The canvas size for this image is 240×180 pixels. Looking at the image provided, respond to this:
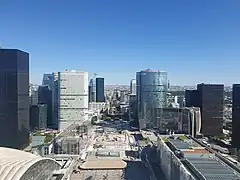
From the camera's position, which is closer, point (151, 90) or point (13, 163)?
point (13, 163)

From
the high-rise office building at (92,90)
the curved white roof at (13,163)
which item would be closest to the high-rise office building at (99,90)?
the high-rise office building at (92,90)

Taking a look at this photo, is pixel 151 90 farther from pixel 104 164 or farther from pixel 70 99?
pixel 104 164

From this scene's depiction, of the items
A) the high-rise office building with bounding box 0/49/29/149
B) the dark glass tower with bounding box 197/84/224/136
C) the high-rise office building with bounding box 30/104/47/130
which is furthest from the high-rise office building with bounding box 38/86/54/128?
the dark glass tower with bounding box 197/84/224/136

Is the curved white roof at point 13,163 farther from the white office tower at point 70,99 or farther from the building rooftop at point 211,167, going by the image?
the white office tower at point 70,99

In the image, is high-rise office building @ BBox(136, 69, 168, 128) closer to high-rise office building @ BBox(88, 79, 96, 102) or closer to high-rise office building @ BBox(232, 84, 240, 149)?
high-rise office building @ BBox(232, 84, 240, 149)

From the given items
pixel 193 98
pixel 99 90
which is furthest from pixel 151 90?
pixel 99 90
